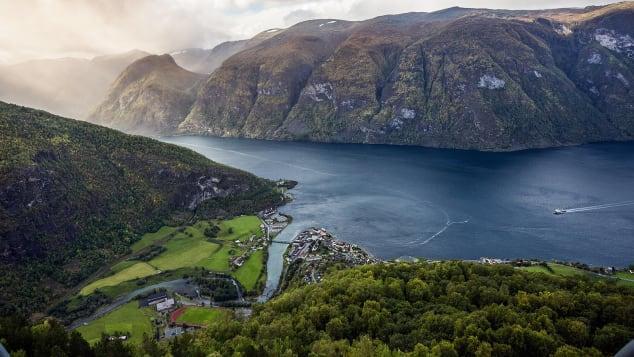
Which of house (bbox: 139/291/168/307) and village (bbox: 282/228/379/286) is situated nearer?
house (bbox: 139/291/168/307)

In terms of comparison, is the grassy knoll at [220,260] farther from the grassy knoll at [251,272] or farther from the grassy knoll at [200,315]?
the grassy knoll at [200,315]

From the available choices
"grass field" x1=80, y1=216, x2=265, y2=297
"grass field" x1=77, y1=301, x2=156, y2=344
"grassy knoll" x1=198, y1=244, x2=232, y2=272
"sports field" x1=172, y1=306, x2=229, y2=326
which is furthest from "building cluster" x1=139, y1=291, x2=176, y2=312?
"grassy knoll" x1=198, y1=244, x2=232, y2=272

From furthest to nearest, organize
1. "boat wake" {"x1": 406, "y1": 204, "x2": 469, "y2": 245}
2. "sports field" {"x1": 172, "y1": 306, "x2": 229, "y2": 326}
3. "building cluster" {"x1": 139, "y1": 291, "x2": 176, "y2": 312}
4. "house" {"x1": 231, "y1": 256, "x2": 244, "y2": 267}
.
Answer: "boat wake" {"x1": 406, "y1": 204, "x2": 469, "y2": 245} < "house" {"x1": 231, "y1": 256, "x2": 244, "y2": 267} < "building cluster" {"x1": 139, "y1": 291, "x2": 176, "y2": 312} < "sports field" {"x1": 172, "y1": 306, "x2": 229, "y2": 326}

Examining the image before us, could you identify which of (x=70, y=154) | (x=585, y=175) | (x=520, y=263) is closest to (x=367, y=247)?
(x=520, y=263)

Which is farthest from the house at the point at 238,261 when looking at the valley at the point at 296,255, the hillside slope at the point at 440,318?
the hillside slope at the point at 440,318

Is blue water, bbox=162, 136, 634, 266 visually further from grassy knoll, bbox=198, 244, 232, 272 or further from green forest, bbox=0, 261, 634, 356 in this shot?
green forest, bbox=0, 261, 634, 356

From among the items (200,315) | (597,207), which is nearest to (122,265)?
(200,315)

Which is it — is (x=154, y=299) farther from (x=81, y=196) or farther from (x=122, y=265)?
(x=81, y=196)

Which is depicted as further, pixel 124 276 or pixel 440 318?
pixel 124 276
